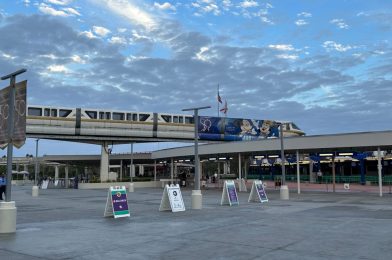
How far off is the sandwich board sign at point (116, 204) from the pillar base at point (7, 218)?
14.2ft

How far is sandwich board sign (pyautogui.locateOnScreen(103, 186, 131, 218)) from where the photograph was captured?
1653 centimetres

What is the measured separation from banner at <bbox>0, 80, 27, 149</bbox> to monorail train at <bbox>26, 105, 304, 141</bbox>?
37.4m

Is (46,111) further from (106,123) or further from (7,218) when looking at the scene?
(7,218)

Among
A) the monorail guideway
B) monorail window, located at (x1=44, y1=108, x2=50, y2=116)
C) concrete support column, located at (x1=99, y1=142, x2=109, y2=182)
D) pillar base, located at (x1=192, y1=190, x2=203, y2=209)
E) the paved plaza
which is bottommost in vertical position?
the paved plaza

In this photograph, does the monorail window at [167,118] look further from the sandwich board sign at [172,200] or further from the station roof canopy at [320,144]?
the sandwich board sign at [172,200]

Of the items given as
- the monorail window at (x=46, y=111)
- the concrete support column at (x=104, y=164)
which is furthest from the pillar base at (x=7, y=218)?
the concrete support column at (x=104, y=164)

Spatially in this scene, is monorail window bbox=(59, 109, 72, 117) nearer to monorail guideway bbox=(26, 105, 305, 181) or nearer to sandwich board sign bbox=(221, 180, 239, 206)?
monorail guideway bbox=(26, 105, 305, 181)

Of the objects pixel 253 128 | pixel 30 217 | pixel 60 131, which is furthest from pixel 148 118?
pixel 30 217

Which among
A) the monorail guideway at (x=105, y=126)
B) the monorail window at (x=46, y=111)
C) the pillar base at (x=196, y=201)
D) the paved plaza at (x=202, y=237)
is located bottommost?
the paved plaza at (x=202, y=237)

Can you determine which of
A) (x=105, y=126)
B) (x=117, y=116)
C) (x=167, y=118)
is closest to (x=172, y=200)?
(x=105, y=126)

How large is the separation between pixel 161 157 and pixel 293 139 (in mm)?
22619

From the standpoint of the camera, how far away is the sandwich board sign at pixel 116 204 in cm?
1653

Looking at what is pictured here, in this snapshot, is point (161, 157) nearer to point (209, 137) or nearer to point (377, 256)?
point (209, 137)

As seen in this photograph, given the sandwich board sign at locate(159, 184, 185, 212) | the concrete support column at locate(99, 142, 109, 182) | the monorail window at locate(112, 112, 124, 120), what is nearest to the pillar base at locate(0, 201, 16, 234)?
the sandwich board sign at locate(159, 184, 185, 212)
